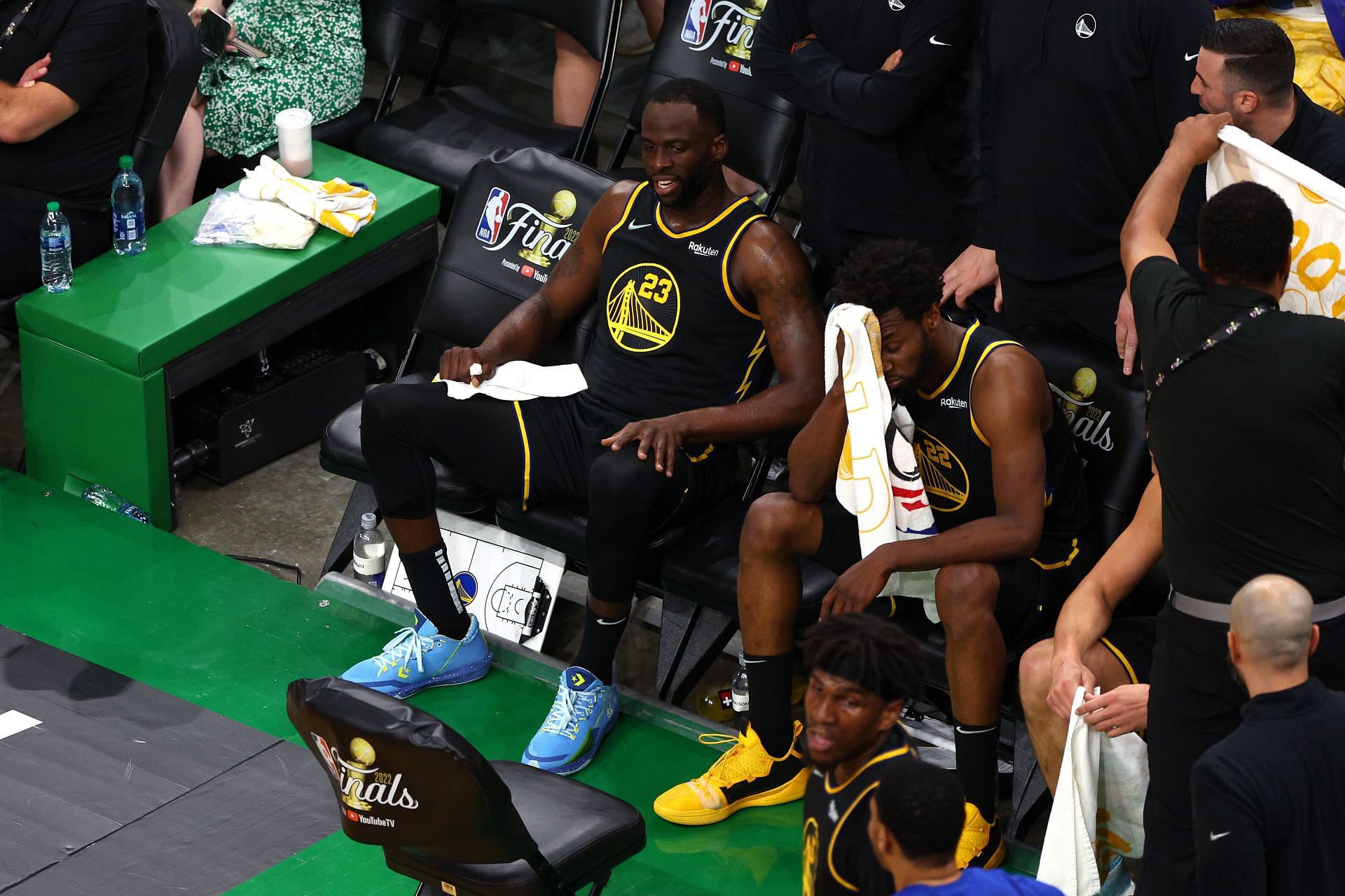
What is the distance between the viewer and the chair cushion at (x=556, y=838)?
3105 millimetres

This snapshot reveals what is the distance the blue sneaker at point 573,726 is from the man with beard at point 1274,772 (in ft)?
5.92

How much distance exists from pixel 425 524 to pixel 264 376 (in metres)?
1.46

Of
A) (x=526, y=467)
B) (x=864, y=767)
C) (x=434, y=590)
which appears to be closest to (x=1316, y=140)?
(x=864, y=767)

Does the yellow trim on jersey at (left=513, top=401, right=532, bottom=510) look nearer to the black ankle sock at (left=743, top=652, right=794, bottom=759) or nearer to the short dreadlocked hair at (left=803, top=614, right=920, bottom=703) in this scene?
the black ankle sock at (left=743, top=652, right=794, bottom=759)

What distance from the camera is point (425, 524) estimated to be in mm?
4449

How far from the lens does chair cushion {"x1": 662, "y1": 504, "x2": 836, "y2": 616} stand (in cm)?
418

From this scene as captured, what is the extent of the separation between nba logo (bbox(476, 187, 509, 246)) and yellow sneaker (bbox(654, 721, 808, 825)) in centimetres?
177

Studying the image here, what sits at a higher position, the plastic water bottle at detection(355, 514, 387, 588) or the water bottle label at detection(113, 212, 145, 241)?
the water bottle label at detection(113, 212, 145, 241)

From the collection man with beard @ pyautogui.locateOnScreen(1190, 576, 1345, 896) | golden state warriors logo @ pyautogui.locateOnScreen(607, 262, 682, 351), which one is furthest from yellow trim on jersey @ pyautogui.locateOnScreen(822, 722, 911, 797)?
golden state warriors logo @ pyautogui.locateOnScreen(607, 262, 682, 351)

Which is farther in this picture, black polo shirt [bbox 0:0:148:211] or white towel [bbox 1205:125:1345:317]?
black polo shirt [bbox 0:0:148:211]

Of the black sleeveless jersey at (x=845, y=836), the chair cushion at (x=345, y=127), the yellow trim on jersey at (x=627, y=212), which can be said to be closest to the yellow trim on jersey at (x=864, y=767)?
the black sleeveless jersey at (x=845, y=836)

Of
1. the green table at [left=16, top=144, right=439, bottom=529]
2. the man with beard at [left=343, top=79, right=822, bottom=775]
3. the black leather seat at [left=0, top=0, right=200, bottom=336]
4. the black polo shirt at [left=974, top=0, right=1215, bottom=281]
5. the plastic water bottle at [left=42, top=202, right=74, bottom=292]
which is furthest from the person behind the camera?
the black leather seat at [left=0, top=0, right=200, bottom=336]

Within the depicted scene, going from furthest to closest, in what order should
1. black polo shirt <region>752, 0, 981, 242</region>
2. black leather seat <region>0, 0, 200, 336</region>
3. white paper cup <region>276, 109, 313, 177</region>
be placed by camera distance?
white paper cup <region>276, 109, 313, 177</region>, black leather seat <region>0, 0, 200, 336</region>, black polo shirt <region>752, 0, 981, 242</region>

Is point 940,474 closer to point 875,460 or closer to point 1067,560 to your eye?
point 875,460
